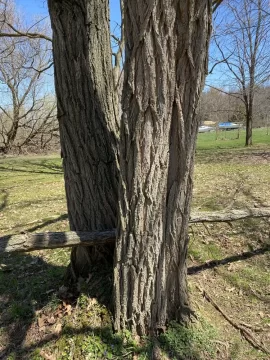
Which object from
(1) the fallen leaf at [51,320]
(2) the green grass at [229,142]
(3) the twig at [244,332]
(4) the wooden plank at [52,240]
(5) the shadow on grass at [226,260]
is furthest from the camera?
(2) the green grass at [229,142]

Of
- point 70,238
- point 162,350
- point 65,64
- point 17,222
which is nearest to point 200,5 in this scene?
point 65,64

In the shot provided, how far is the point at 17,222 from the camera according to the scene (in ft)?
17.8

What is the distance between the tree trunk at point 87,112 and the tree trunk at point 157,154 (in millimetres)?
514

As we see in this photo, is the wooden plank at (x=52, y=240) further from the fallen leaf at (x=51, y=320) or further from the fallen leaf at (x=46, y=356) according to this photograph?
the fallen leaf at (x=46, y=356)

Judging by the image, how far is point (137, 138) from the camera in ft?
6.44

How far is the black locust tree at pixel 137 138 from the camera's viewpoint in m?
1.80

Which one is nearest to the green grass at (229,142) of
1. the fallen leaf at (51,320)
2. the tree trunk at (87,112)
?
the tree trunk at (87,112)

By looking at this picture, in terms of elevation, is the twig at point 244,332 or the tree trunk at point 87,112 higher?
the tree trunk at point 87,112

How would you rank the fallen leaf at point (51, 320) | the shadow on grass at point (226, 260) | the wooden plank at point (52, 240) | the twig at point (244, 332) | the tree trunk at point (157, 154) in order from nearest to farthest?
the tree trunk at point (157, 154) → the wooden plank at point (52, 240) → the twig at point (244, 332) → the fallen leaf at point (51, 320) → the shadow on grass at point (226, 260)

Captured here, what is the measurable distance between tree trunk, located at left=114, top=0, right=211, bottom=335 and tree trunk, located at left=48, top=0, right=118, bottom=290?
514 mm

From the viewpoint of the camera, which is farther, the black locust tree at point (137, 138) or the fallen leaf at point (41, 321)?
the fallen leaf at point (41, 321)

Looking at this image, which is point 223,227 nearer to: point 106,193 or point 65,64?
point 106,193

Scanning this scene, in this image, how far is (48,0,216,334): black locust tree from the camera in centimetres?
180

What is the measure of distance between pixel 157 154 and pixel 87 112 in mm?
878
